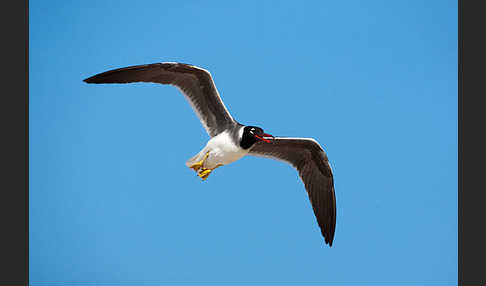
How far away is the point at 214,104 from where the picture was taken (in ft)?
18.7

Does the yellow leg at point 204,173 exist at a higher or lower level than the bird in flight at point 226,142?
lower

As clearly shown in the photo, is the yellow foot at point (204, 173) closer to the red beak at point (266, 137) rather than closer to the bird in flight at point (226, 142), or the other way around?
the bird in flight at point (226, 142)

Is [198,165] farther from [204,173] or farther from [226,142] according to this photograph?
[226,142]

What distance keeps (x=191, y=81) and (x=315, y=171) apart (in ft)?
6.99

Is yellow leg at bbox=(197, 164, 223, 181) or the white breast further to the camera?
yellow leg at bbox=(197, 164, 223, 181)

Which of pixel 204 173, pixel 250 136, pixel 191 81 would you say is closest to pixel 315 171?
pixel 250 136

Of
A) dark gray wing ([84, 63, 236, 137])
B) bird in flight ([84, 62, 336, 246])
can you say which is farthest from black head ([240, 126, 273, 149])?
dark gray wing ([84, 63, 236, 137])

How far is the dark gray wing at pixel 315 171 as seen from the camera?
6.14m

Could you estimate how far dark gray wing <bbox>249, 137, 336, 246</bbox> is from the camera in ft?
20.1

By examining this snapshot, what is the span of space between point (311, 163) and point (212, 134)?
4.85 feet

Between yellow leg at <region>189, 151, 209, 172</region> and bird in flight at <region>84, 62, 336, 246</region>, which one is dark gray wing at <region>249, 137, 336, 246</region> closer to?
bird in flight at <region>84, 62, 336, 246</region>

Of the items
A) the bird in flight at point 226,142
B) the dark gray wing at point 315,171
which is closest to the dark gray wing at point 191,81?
the bird in flight at point 226,142

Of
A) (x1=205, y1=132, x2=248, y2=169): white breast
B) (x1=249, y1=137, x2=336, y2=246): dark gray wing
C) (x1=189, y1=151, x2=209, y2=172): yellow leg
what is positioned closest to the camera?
(x1=205, y1=132, x2=248, y2=169): white breast

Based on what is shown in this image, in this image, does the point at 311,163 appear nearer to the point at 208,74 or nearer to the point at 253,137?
the point at 253,137
